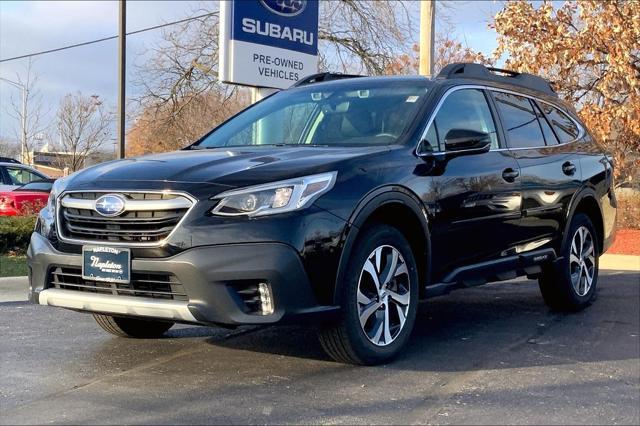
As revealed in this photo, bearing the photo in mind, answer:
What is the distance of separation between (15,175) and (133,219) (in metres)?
12.2

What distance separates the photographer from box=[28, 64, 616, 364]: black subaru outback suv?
4164mm

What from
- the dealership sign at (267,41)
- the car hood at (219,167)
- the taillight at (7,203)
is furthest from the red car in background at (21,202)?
the car hood at (219,167)

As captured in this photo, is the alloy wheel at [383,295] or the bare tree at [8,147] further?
the bare tree at [8,147]

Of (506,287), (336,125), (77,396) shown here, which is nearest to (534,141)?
(336,125)

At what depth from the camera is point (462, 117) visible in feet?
18.9

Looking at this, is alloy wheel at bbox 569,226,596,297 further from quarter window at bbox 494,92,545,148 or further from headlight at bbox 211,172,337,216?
headlight at bbox 211,172,337,216

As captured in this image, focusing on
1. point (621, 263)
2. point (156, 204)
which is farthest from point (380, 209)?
point (621, 263)

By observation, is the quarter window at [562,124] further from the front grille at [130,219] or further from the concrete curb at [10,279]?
the concrete curb at [10,279]

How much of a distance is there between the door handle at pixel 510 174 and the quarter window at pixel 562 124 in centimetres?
121

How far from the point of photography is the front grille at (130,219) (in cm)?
421

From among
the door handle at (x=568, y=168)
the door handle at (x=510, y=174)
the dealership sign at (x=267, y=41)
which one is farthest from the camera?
the dealership sign at (x=267, y=41)

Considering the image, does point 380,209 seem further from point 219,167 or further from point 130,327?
point 130,327

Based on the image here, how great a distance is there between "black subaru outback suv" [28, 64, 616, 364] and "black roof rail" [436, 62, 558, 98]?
0.02 m

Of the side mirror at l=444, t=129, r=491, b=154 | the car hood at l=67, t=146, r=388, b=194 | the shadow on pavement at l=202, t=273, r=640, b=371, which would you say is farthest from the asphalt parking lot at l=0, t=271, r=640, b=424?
the side mirror at l=444, t=129, r=491, b=154
